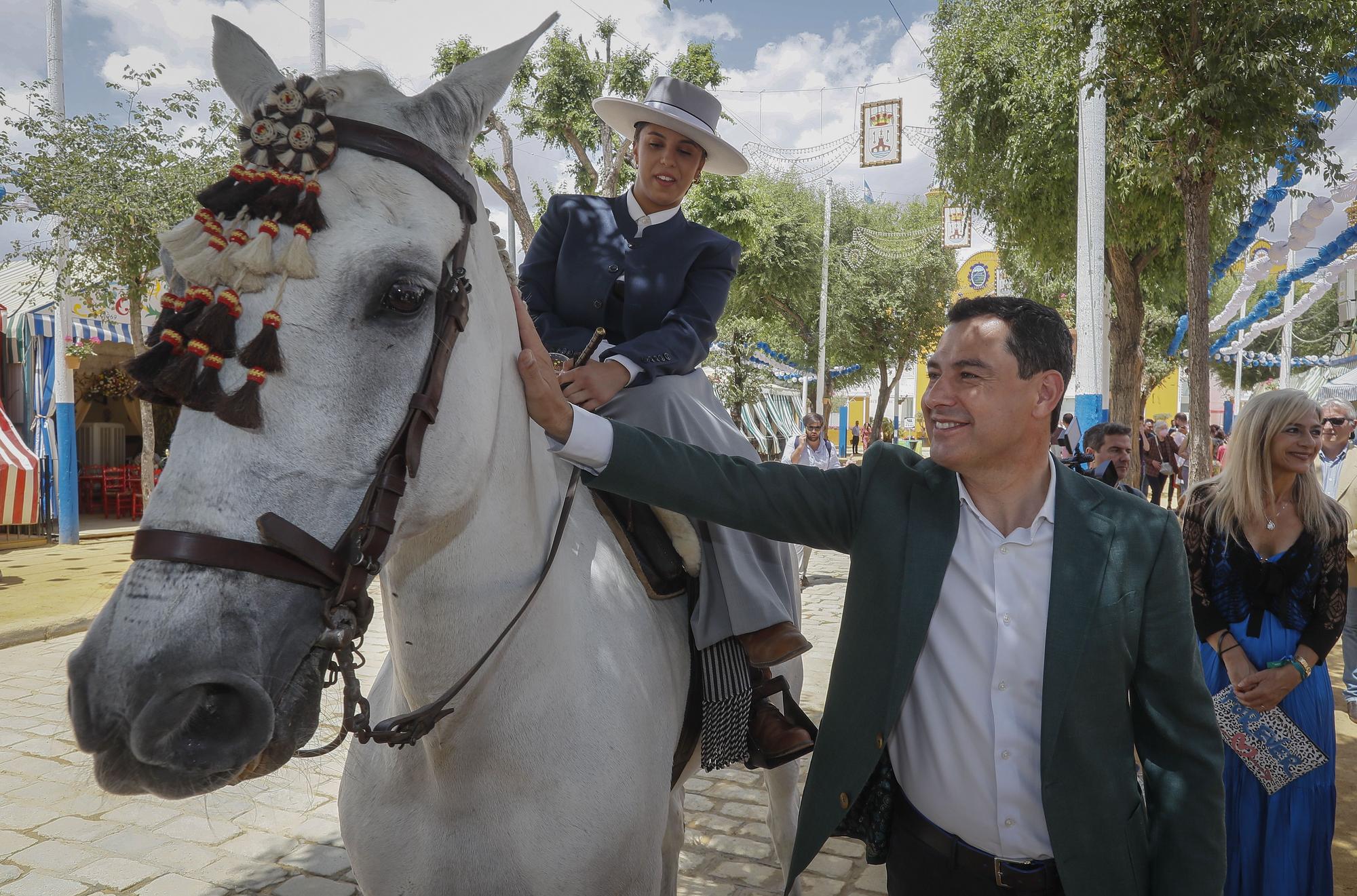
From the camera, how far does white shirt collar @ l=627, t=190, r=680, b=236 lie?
305 cm

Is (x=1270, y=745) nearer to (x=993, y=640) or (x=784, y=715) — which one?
(x=784, y=715)

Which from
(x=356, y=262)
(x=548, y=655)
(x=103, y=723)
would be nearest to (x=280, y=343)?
(x=356, y=262)

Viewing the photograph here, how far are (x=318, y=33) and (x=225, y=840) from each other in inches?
298

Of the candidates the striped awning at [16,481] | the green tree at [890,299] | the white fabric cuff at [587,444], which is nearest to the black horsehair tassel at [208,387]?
the white fabric cuff at [587,444]

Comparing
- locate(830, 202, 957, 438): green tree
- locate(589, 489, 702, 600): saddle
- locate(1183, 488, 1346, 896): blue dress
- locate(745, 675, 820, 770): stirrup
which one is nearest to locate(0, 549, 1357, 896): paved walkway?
locate(1183, 488, 1346, 896): blue dress

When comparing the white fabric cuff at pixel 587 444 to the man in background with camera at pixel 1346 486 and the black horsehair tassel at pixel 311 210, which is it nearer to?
the black horsehair tassel at pixel 311 210

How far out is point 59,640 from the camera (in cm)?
798

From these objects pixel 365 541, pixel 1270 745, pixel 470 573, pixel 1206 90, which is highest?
pixel 1206 90

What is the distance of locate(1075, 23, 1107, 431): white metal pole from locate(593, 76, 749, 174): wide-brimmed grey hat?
253 inches

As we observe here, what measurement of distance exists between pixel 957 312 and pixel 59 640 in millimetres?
8932

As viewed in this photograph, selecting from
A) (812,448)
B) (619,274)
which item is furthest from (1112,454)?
(619,274)

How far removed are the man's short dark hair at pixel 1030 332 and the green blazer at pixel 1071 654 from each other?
29 cm

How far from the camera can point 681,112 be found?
3.18 m

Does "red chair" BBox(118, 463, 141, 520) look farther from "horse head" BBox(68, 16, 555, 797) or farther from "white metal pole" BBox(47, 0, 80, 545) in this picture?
"horse head" BBox(68, 16, 555, 797)
